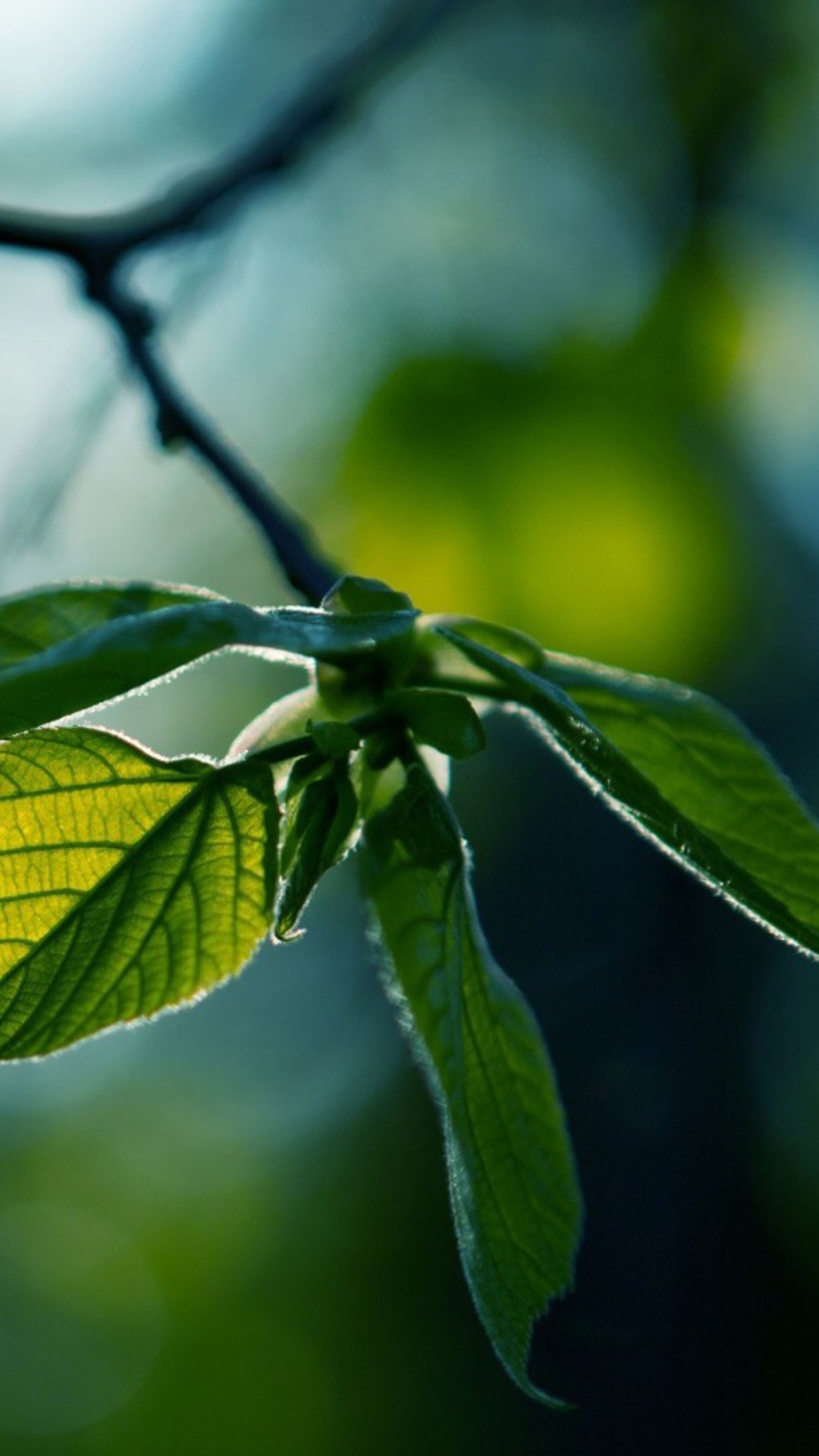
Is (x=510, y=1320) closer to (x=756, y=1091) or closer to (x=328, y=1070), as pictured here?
(x=756, y=1091)

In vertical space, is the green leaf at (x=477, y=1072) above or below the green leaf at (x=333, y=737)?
below

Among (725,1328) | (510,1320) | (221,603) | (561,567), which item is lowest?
(725,1328)

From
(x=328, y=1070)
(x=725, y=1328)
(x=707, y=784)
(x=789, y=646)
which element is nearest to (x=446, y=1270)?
(x=328, y=1070)

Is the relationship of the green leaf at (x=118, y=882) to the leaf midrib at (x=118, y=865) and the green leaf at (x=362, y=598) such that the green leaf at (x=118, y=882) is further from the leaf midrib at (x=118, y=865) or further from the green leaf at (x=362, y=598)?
the green leaf at (x=362, y=598)

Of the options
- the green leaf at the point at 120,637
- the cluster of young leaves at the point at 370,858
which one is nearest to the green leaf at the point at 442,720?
the cluster of young leaves at the point at 370,858

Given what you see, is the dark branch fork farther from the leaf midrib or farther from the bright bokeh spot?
the bright bokeh spot

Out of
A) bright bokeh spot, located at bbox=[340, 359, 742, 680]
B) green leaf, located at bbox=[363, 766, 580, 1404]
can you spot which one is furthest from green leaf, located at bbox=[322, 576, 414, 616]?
bright bokeh spot, located at bbox=[340, 359, 742, 680]

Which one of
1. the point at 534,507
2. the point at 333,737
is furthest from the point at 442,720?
the point at 534,507
